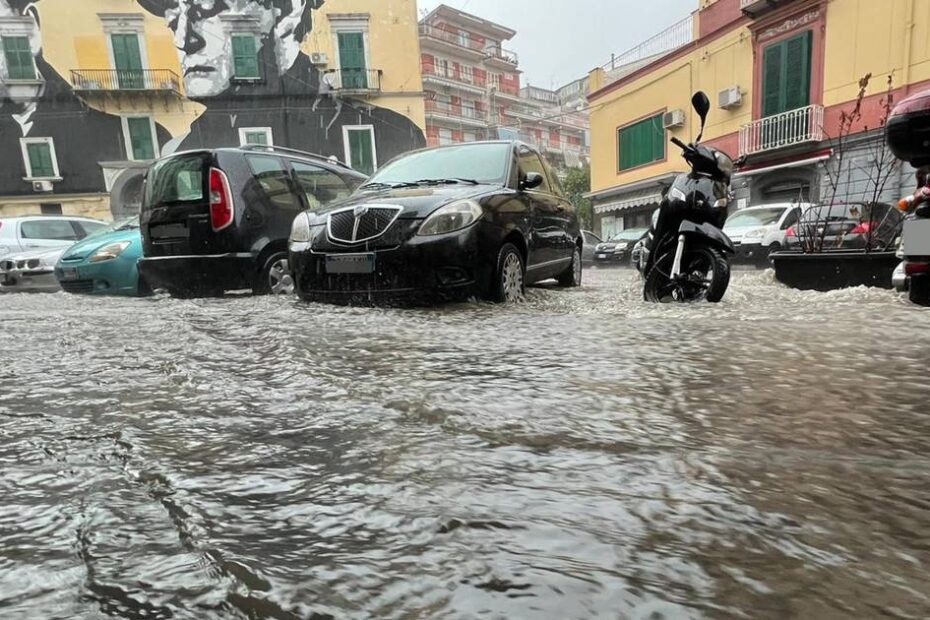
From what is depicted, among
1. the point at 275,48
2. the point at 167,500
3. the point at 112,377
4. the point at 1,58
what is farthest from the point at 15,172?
the point at 167,500

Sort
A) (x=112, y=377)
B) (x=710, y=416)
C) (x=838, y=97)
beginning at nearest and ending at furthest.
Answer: (x=710, y=416), (x=112, y=377), (x=838, y=97)

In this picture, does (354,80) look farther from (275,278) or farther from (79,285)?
(275,278)

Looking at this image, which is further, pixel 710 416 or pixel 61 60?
pixel 61 60

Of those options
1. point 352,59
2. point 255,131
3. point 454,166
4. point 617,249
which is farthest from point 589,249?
point 255,131

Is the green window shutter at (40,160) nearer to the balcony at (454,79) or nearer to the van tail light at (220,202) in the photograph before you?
the van tail light at (220,202)

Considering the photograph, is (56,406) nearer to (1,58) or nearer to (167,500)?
(167,500)

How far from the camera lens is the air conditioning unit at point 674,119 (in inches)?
733

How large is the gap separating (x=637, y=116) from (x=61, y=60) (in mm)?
21785

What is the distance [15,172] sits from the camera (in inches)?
845

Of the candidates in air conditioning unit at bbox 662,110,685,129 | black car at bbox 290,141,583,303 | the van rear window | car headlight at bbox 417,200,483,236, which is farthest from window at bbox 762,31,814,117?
the van rear window

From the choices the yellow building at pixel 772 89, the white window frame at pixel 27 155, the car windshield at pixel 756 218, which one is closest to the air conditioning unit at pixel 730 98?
the yellow building at pixel 772 89

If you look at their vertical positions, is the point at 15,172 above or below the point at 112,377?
above

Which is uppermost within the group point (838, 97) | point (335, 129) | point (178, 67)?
point (178, 67)

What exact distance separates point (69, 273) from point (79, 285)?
15cm
